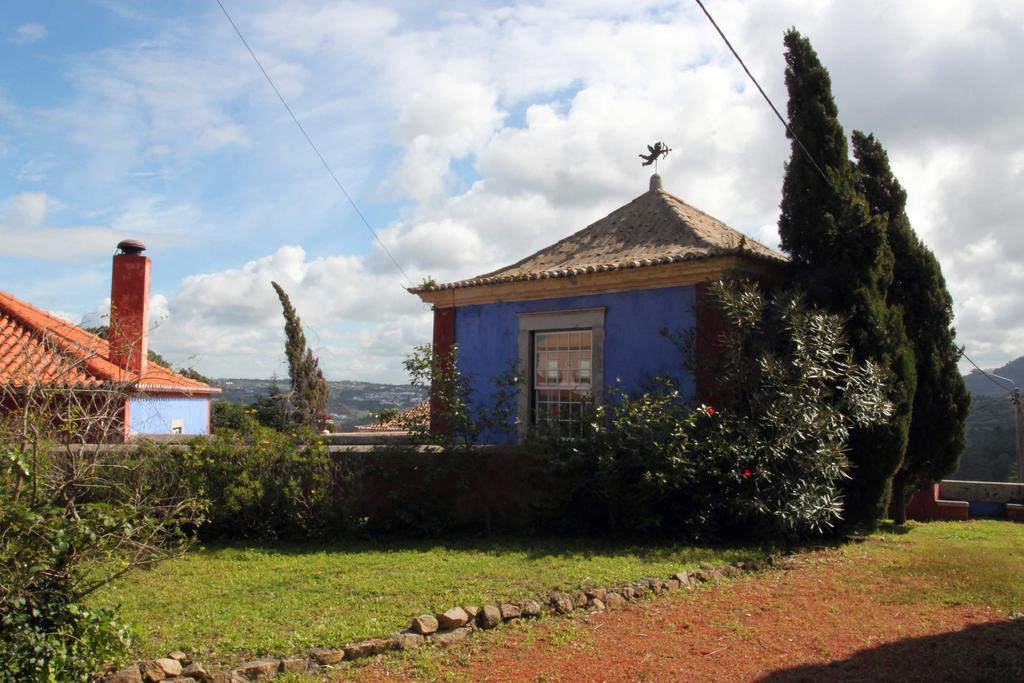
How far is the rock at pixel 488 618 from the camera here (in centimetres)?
630

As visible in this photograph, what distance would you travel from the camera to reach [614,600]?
278 inches

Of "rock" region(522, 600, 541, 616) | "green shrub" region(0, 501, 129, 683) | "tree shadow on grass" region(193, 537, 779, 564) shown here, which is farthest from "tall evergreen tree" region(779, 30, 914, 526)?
"green shrub" region(0, 501, 129, 683)

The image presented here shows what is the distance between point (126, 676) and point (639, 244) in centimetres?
998

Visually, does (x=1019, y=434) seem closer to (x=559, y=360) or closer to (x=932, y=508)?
(x=932, y=508)

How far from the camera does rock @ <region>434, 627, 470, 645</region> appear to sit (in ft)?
19.6

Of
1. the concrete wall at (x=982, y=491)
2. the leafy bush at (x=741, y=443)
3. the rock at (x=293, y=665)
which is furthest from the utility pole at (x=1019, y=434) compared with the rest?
the rock at (x=293, y=665)

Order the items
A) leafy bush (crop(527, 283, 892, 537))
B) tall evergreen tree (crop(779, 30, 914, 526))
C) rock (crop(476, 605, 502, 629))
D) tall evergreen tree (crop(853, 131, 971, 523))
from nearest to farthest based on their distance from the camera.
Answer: rock (crop(476, 605, 502, 629)) → leafy bush (crop(527, 283, 892, 537)) → tall evergreen tree (crop(779, 30, 914, 526)) → tall evergreen tree (crop(853, 131, 971, 523))

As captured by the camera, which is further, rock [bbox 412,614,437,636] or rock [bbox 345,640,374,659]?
rock [bbox 412,614,437,636]

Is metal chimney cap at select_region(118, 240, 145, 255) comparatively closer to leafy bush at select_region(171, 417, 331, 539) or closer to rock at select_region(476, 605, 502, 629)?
leafy bush at select_region(171, 417, 331, 539)

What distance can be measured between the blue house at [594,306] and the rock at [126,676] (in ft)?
21.1

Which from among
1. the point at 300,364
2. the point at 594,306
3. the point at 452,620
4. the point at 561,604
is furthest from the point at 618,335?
the point at 300,364

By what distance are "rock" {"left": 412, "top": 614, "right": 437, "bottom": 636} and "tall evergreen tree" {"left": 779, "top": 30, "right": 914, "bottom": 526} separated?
687 centimetres

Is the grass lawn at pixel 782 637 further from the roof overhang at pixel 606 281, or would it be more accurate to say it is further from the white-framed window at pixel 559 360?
the white-framed window at pixel 559 360

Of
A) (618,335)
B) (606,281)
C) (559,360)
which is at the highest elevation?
(606,281)
